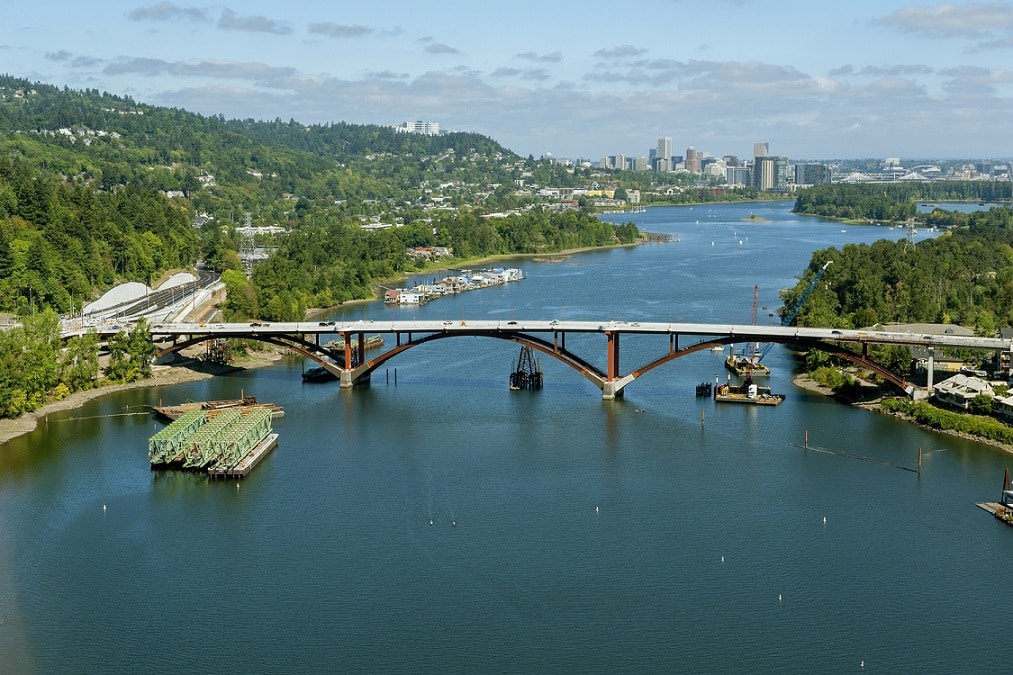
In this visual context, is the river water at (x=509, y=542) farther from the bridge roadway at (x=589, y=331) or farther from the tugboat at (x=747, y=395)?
the bridge roadway at (x=589, y=331)

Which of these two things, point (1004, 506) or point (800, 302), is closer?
point (1004, 506)

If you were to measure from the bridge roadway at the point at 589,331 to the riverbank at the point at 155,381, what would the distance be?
95cm

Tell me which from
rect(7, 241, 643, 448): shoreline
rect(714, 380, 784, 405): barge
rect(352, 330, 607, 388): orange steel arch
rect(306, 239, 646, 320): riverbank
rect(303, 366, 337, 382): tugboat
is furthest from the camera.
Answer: rect(306, 239, 646, 320): riverbank

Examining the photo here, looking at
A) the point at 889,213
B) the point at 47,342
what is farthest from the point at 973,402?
the point at 889,213

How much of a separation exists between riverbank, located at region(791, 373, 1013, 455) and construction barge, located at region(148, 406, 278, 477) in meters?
18.5

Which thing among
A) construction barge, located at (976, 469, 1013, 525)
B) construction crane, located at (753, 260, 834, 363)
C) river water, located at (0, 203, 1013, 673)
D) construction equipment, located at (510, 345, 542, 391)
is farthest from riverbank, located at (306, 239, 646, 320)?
construction barge, located at (976, 469, 1013, 525)

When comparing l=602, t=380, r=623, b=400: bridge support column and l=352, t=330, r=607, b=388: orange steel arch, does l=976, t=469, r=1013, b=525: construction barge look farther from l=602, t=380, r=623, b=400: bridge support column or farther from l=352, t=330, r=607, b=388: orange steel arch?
l=352, t=330, r=607, b=388: orange steel arch

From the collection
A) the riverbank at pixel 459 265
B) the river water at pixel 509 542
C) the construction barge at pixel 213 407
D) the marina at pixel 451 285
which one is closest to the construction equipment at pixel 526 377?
the river water at pixel 509 542

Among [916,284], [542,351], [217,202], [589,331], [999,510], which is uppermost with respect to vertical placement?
[217,202]

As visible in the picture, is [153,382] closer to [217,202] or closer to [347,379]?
[347,379]

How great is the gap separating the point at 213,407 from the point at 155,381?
21.6 ft

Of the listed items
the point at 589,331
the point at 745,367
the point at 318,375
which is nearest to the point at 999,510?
the point at 589,331

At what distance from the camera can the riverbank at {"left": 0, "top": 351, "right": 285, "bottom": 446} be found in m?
35.1

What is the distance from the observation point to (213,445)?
31000 millimetres
